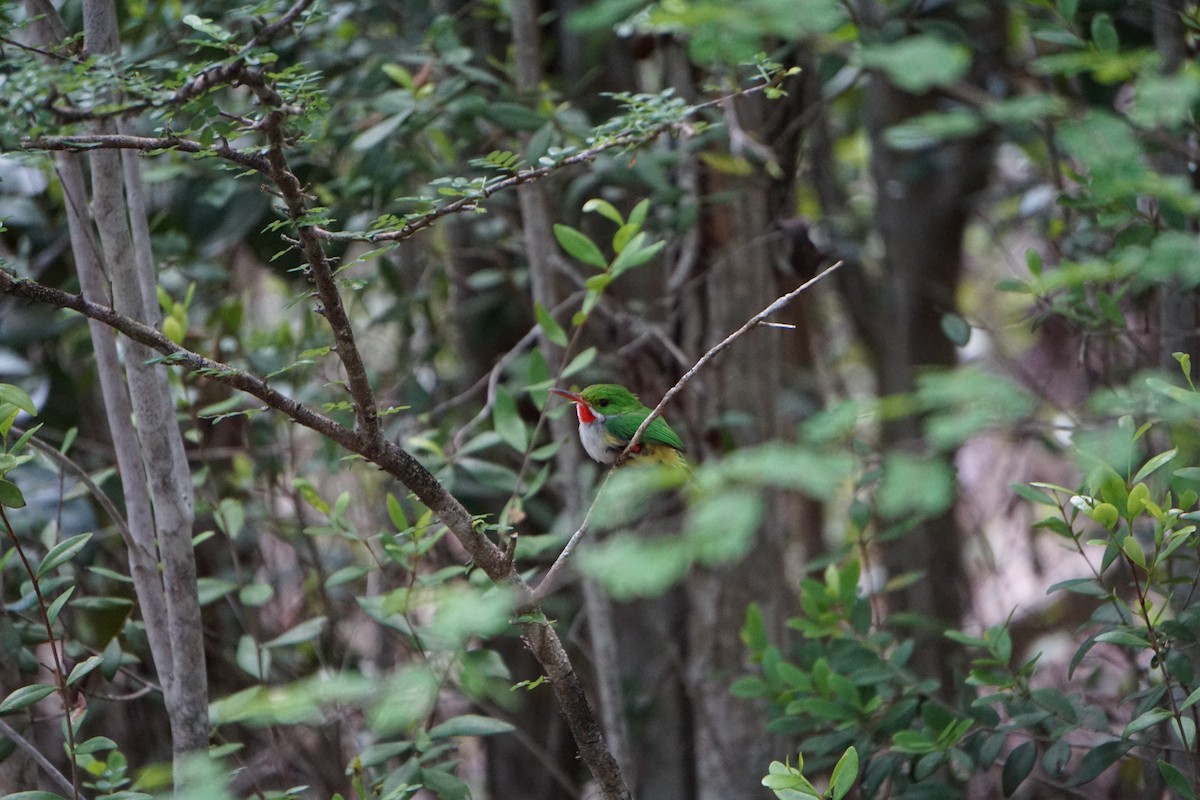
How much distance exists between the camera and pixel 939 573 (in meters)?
4.78

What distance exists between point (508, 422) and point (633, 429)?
41 cm

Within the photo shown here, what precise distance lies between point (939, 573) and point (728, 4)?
406 cm

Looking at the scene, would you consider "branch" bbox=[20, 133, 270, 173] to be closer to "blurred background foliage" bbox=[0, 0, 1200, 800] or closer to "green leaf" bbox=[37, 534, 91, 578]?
"blurred background foliage" bbox=[0, 0, 1200, 800]

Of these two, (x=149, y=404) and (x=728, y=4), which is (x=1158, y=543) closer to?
(x=728, y=4)

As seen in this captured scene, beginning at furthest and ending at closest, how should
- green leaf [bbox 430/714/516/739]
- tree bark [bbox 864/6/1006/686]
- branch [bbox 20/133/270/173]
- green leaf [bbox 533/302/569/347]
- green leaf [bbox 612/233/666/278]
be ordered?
1. tree bark [bbox 864/6/1006/686]
2. green leaf [bbox 533/302/569/347]
3. green leaf [bbox 612/233/666/278]
4. green leaf [bbox 430/714/516/739]
5. branch [bbox 20/133/270/173]

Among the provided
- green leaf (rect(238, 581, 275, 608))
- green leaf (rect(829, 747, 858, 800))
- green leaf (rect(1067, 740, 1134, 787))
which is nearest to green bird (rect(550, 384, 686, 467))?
green leaf (rect(238, 581, 275, 608))

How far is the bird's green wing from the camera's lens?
2.83 meters

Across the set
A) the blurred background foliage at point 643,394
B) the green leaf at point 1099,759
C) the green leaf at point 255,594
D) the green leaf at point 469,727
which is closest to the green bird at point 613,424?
the blurred background foliage at point 643,394

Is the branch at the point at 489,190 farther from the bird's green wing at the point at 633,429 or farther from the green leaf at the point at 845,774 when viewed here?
the green leaf at the point at 845,774

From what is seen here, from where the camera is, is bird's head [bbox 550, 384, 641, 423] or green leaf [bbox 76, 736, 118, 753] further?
bird's head [bbox 550, 384, 641, 423]

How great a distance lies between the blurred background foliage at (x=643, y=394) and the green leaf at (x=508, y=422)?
0.02 metres

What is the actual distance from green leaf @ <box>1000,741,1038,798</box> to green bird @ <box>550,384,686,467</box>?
107 cm

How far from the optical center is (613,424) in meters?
2.85

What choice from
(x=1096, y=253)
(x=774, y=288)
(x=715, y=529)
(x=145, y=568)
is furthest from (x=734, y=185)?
(x=715, y=529)
